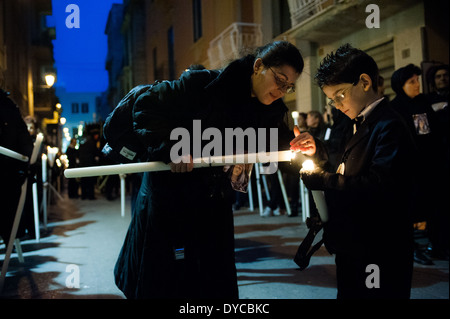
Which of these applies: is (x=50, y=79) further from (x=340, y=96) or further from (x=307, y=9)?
(x=307, y=9)

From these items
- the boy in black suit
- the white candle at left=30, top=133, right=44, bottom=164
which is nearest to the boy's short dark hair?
the boy in black suit

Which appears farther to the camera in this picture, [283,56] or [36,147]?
[36,147]

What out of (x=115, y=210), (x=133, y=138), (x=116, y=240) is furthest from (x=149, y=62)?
(x=115, y=210)

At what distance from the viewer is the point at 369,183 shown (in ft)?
4.99

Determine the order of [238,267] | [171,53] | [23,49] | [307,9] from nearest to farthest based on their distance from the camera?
1. [171,53]
2. [23,49]
3. [238,267]
4. [307,9]

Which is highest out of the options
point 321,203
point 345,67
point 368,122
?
point 345,67

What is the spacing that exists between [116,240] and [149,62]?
156 inches

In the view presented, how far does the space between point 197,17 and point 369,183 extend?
51.7 inches

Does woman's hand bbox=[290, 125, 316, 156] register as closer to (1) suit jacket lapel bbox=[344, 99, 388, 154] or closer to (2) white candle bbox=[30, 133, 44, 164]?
(1) suit jacket lapel bbox=[344, 99, 388, 154]

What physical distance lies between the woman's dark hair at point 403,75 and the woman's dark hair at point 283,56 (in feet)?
8.97

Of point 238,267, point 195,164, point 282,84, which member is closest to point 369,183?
point 282,84

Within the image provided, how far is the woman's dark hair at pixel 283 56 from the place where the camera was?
5.41 feet

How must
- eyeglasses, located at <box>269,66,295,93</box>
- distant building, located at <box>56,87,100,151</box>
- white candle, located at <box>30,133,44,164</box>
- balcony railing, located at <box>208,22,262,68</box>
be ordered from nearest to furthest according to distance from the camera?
eyeglasses, located at <box>269,66,295,93</box>
distant building, located at <box>56,87,100,151</box>
balcony railing, located at <box>208,22,262,68</box>
white candle, located at <box>30,133,44,164</box>

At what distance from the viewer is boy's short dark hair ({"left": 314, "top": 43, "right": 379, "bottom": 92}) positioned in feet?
5.31
